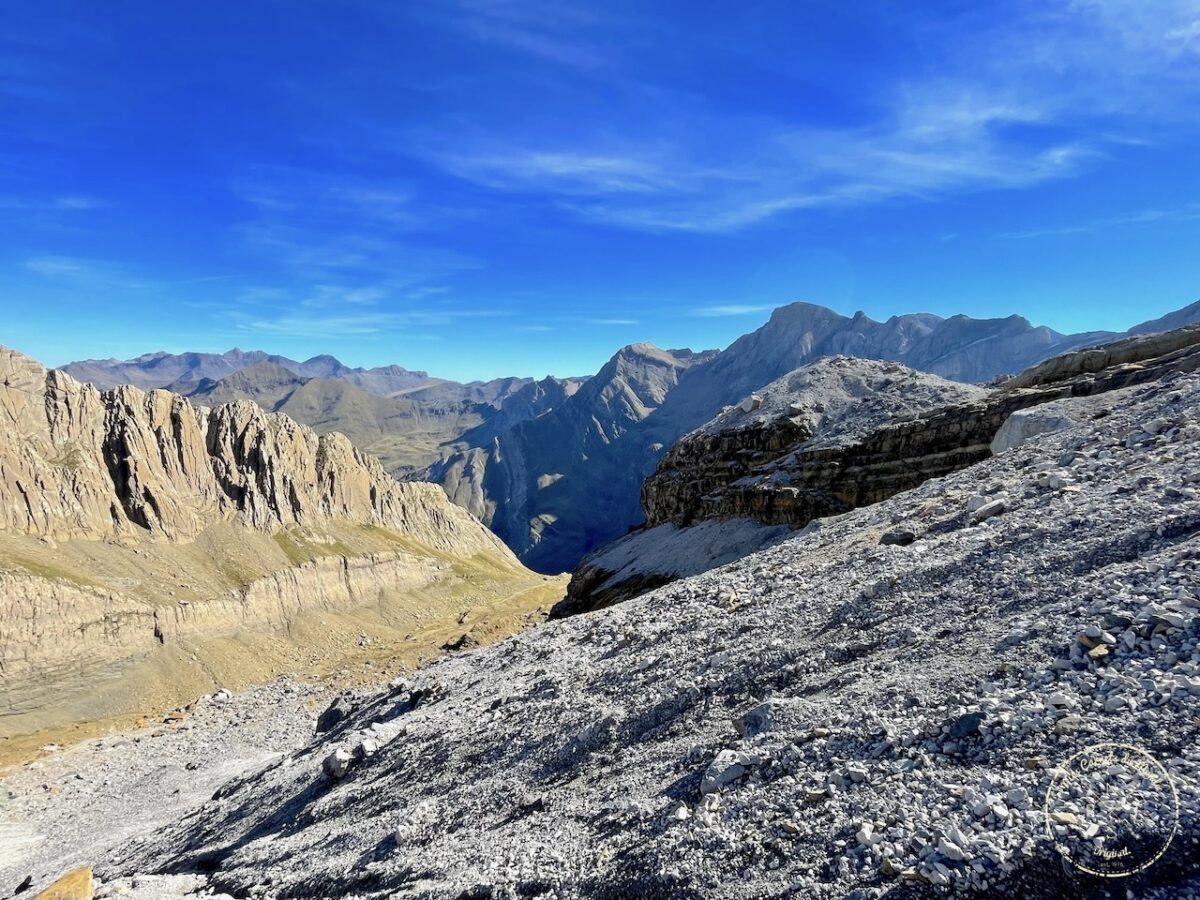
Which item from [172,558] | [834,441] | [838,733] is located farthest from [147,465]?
[838,733]

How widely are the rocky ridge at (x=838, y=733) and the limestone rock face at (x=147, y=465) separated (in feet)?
215

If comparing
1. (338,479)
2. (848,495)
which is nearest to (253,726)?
(848,495)

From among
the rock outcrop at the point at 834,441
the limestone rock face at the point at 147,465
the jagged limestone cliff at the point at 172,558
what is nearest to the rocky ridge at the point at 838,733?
the rock outcrop at the point at 834,441

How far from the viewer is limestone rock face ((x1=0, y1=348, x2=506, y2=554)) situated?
70125 millimetres

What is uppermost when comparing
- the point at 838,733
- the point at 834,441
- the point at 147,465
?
the point at 147,465

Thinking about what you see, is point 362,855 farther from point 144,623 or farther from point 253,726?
point 144,623

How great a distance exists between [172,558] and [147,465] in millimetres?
14267

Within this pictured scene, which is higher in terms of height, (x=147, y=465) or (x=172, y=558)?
(x=147, y=465)

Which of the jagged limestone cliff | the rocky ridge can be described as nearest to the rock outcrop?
the rocky ridge

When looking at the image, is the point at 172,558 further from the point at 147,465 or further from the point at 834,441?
the point at 834,441

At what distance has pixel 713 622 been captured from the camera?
18984mm

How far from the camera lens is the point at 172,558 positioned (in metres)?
76.8

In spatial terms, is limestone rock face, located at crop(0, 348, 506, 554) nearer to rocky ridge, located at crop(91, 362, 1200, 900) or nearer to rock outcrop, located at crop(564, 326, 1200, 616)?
rock outcrop, located at crop(564, 326, 1200, 616)

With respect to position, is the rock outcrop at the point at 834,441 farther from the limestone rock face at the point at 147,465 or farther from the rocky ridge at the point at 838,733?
the limestone rock face at the point at 147,465
